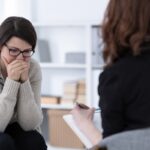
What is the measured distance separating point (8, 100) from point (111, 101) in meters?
0.84

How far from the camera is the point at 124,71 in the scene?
3.45 ft

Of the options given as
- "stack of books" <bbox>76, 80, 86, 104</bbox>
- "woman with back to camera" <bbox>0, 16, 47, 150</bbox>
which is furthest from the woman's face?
"stack of books" <bbox>76, 80, 86, 104</bbox>

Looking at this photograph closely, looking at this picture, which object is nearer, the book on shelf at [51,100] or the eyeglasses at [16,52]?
the eyeglasses at [16,52]

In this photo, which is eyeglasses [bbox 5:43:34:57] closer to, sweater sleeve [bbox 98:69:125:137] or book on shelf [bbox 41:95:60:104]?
Answer: sweater sleeve [bbox 98:69:125:137]

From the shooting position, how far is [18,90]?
1.83 meters

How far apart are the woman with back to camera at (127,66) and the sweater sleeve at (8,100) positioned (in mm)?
789

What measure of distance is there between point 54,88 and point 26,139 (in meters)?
1.65

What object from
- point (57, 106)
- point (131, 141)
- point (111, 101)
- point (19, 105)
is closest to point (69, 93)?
point (57, 106)

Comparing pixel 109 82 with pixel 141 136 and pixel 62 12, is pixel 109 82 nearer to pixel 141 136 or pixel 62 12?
pixel 141 136

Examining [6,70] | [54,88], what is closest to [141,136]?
[6,70]

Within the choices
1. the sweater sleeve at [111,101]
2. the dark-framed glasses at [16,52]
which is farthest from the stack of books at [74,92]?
the sweater sleeve at [111,101]

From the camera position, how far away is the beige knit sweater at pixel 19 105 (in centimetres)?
178

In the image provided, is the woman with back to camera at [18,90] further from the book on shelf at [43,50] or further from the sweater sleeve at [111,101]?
the book on shelf at [43,50]

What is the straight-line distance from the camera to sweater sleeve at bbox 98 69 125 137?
1.06m
